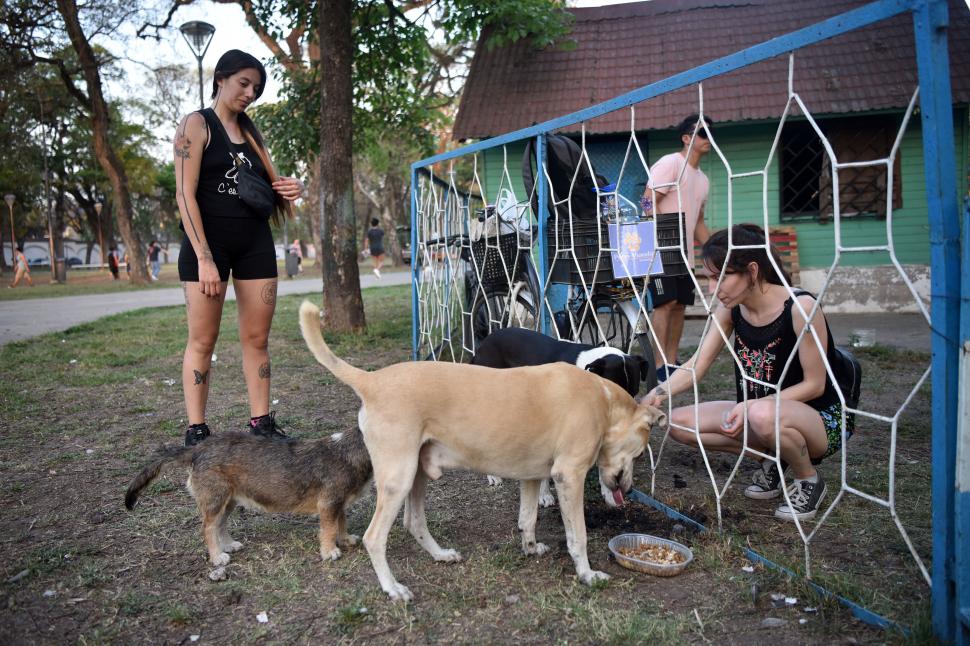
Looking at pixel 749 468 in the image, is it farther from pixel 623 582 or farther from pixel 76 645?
pixel 76 645

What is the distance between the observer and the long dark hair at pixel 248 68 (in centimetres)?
387

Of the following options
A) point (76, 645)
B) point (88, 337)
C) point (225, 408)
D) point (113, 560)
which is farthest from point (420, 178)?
point (88, 337)

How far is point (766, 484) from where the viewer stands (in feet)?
11.6

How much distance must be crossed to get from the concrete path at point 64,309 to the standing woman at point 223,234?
7520mm

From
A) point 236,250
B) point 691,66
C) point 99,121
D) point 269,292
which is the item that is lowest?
point 269,292

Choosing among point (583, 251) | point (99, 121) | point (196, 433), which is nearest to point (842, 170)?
point (583, 251)

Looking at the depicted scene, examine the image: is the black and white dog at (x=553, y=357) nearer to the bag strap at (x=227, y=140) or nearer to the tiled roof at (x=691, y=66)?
the bag strap at (x=227, y=140)

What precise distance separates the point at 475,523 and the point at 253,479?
108 centimetres

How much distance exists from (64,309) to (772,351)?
51.8 ft

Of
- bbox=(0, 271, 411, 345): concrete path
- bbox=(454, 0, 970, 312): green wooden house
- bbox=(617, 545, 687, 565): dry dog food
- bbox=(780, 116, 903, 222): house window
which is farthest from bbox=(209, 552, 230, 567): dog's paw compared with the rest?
bbox=(780, 116, 903, 222): house window

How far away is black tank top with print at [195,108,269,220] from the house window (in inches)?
369

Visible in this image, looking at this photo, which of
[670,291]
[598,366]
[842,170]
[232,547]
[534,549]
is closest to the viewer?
[534,549]

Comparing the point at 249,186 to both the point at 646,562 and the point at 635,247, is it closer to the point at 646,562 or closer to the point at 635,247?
the point at 635,247

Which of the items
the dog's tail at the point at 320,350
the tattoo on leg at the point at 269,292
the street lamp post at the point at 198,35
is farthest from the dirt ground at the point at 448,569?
the street lamp post at the point at 198,35
